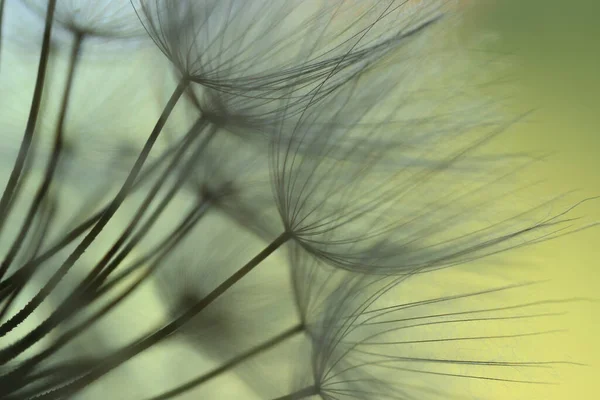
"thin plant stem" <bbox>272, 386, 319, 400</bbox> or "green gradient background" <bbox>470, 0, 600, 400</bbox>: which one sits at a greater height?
"green gradient background" <bbox>470, 0, 600, 400</bbox>

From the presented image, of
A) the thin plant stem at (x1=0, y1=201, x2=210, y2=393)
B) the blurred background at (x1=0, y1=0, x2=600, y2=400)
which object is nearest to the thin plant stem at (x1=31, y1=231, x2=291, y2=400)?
the thin plant stem at (x1=0, y1=201, x2=210, y2=393)

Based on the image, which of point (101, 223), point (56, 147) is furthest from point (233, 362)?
point (56, 147)

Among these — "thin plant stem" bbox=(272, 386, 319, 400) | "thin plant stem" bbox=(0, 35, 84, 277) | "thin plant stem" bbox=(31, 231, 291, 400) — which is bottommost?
"thin plant stem" bbox=(272, 386, 319, 400)

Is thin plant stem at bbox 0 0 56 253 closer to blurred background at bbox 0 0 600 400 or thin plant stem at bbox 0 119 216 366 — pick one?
thin plant stem at bbox 0 119 216 366

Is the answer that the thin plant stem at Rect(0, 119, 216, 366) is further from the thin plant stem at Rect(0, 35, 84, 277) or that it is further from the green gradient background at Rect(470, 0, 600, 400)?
the green gradient background at Rect(470, 0, 600, 400)

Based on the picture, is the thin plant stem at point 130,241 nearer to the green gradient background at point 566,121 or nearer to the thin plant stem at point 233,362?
the thin plant stem at point 233,362

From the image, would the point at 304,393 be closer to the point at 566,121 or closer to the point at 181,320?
the point at 181,320

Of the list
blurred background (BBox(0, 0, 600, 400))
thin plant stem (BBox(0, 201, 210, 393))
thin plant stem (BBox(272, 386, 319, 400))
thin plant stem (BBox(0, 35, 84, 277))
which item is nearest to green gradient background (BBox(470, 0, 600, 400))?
blurred background (BBox(0, 0, 600, 400))
